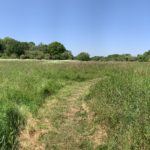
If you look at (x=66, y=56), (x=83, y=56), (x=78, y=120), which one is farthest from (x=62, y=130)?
(x=66, y=56)

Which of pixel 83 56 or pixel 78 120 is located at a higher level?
pixel 78 120

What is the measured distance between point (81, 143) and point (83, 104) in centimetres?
379

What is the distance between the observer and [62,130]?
8.20 metres

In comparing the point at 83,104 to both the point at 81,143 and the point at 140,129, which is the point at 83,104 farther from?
the point at 140,129

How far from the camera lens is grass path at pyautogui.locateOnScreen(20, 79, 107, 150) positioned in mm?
7188

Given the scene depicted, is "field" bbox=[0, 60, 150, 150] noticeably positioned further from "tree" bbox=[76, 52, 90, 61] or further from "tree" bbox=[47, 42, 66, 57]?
"tree" bbox=[47, 42, 66, 57]

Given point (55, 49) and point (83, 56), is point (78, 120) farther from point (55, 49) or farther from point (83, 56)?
point (55, 49)

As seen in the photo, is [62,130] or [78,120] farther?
[78,120]

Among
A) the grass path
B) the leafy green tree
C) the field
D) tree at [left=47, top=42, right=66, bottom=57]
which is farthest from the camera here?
tree at [left=47, top=42, right=66, bottom=57]

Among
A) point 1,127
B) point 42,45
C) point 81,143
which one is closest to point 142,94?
point 81,143

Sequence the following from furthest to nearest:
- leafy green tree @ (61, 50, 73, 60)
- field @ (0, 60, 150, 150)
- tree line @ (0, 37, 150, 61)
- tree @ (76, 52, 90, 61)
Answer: leafy green tree @ (61, 50, 73, 60)
tree @ (76, 52, 90, 61)
tree line @ (0, 37, 150, 61)
field @ (0, 60, 150, 150)

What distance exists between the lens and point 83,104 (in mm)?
11016

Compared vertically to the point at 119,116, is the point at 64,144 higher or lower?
lower

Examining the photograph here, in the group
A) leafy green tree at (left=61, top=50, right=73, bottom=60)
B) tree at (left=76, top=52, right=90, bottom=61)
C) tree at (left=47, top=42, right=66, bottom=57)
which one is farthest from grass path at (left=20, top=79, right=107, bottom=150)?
tree at (left=47, top=42, right=66, bottom=57)
